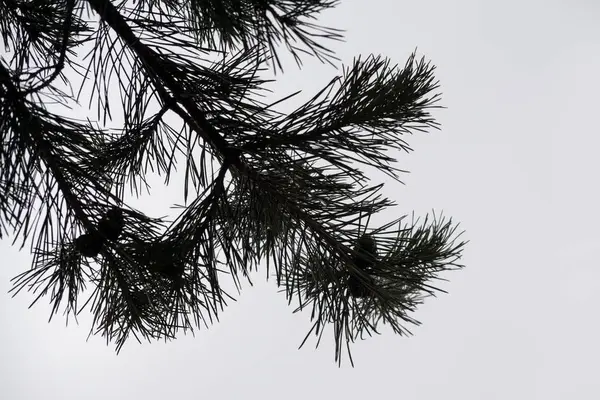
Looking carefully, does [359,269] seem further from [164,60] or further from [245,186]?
[164,60]

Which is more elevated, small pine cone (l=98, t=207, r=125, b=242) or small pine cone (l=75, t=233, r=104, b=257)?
small pine cone (l=98, t=207, r=125, b=242)

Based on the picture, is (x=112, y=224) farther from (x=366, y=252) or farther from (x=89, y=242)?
(x=366, y=252)

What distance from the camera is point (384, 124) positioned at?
564 millimetres

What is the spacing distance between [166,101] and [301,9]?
211mm

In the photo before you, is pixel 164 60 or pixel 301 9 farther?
pixel 164 60

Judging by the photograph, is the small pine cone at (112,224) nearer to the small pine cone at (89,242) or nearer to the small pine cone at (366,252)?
the small pine cone at (89,242)

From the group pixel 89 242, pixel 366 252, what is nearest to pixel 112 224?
pixel 89 242

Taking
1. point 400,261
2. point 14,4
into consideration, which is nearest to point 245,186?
point 400,261

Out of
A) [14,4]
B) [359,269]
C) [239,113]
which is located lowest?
[359,269]

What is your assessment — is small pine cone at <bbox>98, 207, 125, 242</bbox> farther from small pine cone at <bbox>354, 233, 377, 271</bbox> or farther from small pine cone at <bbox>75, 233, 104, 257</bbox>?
small pine cone at <bbox>354, 233, 377, 271</bbox>

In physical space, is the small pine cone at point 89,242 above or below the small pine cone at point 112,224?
below

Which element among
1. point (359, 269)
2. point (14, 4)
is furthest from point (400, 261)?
point (14, 4)

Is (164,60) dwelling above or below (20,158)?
above

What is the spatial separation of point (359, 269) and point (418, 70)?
217 mm
